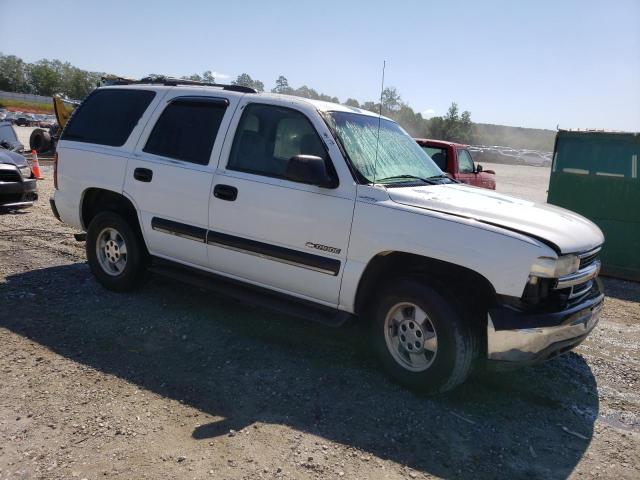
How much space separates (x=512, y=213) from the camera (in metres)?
3.60

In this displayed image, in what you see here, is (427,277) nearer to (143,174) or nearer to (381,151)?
(381,151)

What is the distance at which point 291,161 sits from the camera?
3.71 metres

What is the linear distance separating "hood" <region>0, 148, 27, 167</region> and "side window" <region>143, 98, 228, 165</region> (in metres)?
5.11

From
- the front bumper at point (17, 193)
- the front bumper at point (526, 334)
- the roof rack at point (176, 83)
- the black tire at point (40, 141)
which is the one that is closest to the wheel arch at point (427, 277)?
the front bumper at point (526, 334)

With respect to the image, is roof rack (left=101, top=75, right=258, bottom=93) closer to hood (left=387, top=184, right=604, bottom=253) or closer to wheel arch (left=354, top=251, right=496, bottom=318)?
hood (left=387, top=184, right=604, bottom=253)

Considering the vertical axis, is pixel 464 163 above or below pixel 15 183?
above

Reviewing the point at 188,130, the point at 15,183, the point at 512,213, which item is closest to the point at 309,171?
the point at 512,213

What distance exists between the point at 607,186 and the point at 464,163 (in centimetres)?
301

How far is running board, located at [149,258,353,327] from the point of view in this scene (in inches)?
156

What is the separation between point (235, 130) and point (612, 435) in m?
3.58

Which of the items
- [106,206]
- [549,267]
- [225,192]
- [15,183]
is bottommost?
[15,183]

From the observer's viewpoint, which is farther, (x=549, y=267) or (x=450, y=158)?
(x=450, y=158)

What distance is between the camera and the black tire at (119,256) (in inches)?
200

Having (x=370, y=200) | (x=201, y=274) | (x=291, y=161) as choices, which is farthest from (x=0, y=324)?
(x=370, y=200)
